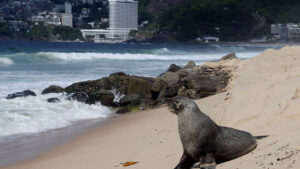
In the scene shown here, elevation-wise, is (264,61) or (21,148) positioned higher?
(264,61)

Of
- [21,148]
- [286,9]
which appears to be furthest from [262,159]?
[286,9]

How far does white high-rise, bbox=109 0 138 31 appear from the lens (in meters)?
102

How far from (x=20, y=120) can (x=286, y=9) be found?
3501 inches

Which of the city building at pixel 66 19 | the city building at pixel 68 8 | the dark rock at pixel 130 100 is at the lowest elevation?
the dark rock at pixel 130 100

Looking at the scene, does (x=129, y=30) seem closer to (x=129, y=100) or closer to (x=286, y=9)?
(x=286, y=9)

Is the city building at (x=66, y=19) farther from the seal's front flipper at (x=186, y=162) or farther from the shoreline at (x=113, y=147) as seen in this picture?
the seal's front flipper at (x=186, y=162)

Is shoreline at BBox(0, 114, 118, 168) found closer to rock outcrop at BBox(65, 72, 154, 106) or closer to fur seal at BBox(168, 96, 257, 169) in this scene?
rock outcrop at BBox(65, 72, 154, 106)

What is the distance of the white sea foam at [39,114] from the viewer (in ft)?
27.9

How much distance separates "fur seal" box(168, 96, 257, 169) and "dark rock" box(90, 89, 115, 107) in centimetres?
728

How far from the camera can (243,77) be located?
6.25 metres

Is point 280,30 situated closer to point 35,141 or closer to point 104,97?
point 104,97

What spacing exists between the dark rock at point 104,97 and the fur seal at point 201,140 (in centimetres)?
728

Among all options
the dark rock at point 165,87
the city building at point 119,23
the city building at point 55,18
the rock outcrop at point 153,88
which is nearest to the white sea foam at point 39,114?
the rock outcrop at point 153,88

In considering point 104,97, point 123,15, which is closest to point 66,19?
point 123,15
